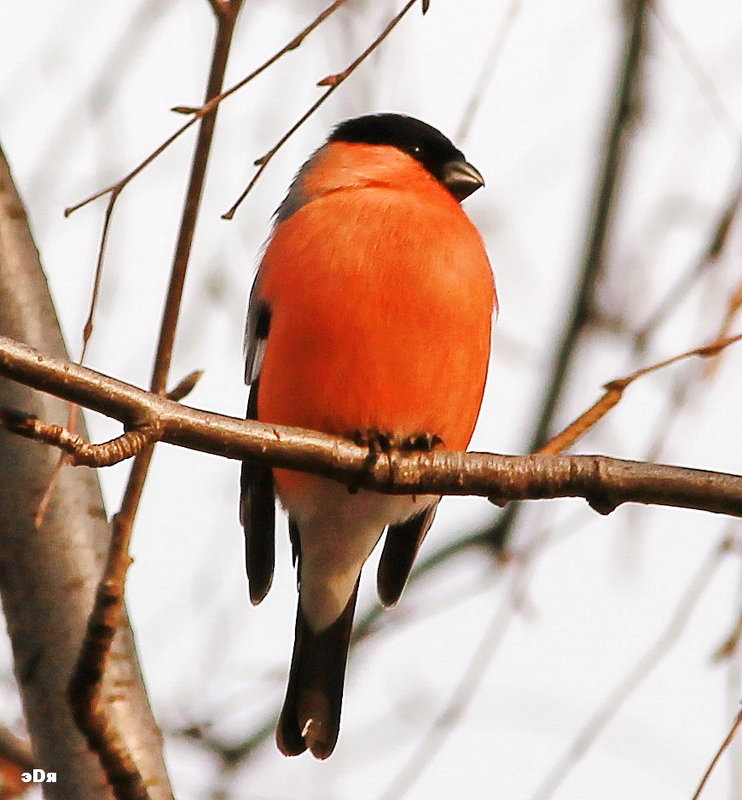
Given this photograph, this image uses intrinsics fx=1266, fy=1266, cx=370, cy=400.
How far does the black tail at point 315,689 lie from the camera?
373 centimetres

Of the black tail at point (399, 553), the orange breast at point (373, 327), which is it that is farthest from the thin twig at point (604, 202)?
the orange breast at point (373, 327)

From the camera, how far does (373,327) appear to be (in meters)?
3.21

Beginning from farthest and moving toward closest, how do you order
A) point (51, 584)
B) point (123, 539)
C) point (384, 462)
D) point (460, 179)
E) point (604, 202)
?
point (460, 179) → point (604, 202) → point (51, 584) → point (384, 462) → point (123, 539)

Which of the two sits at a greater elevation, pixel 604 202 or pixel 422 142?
pixel 422 142

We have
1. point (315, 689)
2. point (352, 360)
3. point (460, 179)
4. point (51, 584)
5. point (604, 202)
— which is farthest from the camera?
point (460, 179)

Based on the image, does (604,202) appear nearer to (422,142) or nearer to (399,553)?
(422,142)

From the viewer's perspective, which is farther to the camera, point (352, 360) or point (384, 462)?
point (352, 360)

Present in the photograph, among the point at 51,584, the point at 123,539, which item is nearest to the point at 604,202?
the point at 51,584

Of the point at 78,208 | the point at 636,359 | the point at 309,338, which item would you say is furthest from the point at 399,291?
the point at 78,208

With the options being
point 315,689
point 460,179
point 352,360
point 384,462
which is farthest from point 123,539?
point 460,179

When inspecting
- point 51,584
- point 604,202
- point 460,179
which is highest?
point 460,179

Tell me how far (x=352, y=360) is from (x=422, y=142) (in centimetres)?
127

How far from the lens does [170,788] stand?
284cm

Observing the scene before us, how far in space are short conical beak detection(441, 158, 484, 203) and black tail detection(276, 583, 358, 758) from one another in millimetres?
1318
